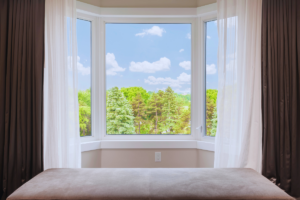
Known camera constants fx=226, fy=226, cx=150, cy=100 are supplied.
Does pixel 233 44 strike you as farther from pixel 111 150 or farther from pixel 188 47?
pixel 111 150

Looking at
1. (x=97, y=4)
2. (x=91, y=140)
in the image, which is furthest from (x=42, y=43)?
(x=91, y=140)

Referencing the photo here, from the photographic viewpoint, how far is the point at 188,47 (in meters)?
2.58

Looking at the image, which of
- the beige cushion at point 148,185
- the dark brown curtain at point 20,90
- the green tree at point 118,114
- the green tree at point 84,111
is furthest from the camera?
the green tree at point 118,114

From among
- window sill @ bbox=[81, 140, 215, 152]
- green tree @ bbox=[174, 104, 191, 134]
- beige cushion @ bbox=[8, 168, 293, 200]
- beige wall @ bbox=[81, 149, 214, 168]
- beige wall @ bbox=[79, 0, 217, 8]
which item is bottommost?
beige wall @ bbox=[81, 149, 214, 168]

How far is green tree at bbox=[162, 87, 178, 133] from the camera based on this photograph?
102 inches

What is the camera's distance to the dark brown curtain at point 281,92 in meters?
1.93

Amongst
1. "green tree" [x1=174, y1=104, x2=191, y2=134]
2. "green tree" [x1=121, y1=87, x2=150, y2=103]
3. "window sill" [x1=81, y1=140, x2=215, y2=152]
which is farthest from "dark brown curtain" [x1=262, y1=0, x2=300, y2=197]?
"green tree" [x1=121, y1=87, x2=150, y2=103]

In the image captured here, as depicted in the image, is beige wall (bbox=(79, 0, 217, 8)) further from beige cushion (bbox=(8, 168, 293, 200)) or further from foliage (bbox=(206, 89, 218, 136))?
beige cushion (bbox=(8, 168, 293, 200))

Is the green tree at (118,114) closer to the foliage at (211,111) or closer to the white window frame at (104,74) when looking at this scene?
the white window frame at (104,74)

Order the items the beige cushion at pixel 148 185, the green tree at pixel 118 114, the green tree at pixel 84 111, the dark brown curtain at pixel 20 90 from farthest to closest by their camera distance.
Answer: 1. the green tree at pixel 118 114
2. the green tree at pixel 84 111
3. the dark brown curtain at pixel 20 90
4. the beige cushion at pixel 148 185

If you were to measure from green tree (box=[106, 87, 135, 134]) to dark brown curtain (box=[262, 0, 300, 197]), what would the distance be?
1371mm

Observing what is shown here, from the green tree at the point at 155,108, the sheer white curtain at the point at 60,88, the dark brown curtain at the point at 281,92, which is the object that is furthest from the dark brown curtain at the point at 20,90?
the dark brown curtain at the point at 281,92

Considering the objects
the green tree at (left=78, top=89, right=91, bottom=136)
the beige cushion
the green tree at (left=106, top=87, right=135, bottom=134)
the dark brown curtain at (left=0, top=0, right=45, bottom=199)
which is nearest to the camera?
the beige cushion

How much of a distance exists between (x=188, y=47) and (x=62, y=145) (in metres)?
1.68
